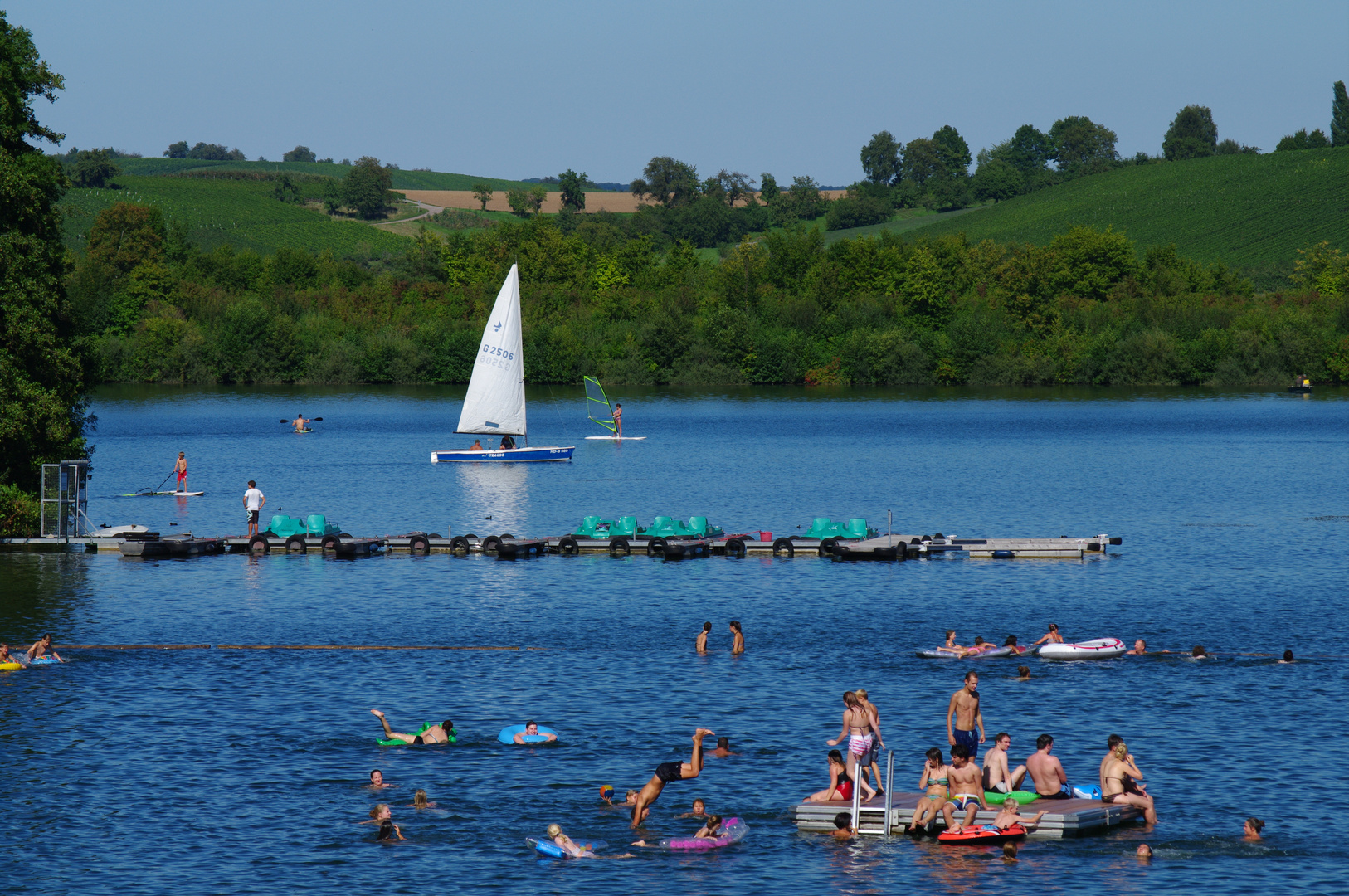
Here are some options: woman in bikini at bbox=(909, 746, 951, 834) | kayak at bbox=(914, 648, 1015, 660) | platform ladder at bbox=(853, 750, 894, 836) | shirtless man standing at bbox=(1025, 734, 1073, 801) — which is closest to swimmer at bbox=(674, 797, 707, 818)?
platform ladder at bbox=(853, 750, 894, 836)

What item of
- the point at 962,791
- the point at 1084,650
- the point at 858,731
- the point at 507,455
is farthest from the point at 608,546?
the point at 507,455

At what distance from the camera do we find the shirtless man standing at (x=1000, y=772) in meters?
30.0

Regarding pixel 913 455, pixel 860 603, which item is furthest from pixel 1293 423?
pixel 860 603

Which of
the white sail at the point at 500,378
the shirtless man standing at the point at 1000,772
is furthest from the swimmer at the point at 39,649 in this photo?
the white sail at the point at 500,378

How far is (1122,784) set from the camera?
97.4 ft

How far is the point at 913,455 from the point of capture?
4242 inches

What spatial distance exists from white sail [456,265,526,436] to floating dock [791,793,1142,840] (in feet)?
231

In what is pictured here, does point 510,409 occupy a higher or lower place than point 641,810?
higher

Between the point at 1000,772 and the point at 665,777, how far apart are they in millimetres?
6785

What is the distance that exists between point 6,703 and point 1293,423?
11662cm

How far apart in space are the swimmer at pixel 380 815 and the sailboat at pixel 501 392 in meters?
68.5

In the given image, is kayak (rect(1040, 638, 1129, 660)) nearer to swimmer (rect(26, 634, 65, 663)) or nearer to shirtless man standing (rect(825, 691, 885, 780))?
shirtless man standing (rect(825, 691, 885, 780))

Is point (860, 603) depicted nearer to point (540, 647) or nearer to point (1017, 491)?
point (540, 647)

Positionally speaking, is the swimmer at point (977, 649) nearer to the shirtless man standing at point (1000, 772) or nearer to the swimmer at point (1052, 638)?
the swimmer at point (1052, 638)
